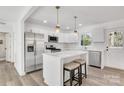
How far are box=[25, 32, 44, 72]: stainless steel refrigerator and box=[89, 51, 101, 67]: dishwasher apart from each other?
2772mm

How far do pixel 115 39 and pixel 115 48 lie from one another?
498 mm

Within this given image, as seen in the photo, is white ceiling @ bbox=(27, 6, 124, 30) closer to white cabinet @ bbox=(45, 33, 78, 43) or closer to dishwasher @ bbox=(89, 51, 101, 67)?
dishwasher @ bbox=(89, 51, 101, 67)

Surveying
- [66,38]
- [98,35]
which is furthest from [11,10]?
[98,35]

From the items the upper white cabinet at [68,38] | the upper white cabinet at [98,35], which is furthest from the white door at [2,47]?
the upper white cabinet at [98,35]

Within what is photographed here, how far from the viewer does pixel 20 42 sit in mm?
3705

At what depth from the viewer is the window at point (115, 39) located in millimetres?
4457

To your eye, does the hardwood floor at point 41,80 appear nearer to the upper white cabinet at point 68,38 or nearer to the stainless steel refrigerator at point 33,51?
the stainless steel refrigerator at point 33,51

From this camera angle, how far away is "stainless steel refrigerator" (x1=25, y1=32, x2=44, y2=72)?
3.84 meters

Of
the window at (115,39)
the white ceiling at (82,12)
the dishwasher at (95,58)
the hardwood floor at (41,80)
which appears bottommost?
the hardwood floor at (41,80)

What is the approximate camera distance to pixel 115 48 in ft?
14.9

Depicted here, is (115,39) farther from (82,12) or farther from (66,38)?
(66,38)

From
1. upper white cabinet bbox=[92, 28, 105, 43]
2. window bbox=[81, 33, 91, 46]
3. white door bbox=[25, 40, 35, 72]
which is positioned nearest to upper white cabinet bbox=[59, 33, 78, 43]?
window bbox=[81, 33, 91, 46]
